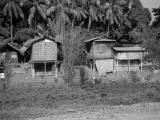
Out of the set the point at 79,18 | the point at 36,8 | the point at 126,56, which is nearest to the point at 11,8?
the point at 36,8

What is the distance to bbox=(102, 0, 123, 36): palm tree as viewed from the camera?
4562cm

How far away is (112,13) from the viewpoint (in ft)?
150

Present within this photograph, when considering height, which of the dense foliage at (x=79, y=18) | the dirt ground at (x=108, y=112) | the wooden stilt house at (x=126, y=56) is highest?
the dense foliage at (x=79, y=18)

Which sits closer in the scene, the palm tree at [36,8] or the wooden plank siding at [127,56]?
the wooden plank siding at [127,56]

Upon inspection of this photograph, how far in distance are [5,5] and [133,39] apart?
23960 millimetres

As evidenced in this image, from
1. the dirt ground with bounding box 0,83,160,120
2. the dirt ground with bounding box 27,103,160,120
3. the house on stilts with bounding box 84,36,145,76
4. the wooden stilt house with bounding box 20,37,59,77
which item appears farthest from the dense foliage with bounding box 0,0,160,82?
the dirt ground with bounding box 27,103,160,120

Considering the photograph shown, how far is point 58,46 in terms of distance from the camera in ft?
111

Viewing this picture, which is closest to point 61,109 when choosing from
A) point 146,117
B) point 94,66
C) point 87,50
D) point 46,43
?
point 146,117

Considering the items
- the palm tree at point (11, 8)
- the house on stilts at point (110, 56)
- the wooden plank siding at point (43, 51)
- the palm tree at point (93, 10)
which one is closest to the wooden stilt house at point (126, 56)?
the house on stilts at point (110, 56)

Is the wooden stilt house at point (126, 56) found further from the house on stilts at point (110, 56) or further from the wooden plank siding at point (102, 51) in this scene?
the wooden plank siding at point (102, 51)

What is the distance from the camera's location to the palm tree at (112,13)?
4562cm

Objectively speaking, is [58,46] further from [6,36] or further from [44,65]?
[6,36]

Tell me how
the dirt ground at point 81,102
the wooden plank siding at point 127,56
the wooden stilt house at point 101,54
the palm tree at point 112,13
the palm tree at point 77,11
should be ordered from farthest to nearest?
the palm tree at point 112,13, the palm tree at point 77,11, the wooden plank siding at point 127,56, the wooden stilt house at point 101,54, the dirt ground at point 81,102

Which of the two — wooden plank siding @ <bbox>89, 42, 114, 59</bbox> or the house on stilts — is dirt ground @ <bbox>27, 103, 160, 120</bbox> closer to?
the house on stilts
